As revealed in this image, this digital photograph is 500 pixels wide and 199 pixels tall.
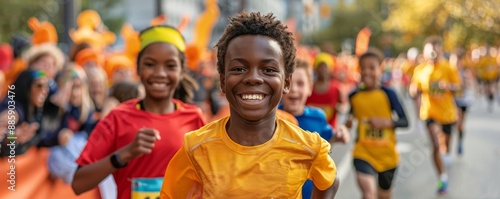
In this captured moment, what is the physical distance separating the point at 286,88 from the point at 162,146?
1144 mm

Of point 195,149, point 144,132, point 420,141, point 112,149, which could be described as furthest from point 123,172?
point 420,141

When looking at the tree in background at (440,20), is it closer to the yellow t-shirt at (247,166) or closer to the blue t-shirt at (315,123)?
the blue t-shirt at (315,123)

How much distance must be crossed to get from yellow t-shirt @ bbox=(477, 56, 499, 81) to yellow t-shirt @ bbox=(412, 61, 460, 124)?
12.1 m

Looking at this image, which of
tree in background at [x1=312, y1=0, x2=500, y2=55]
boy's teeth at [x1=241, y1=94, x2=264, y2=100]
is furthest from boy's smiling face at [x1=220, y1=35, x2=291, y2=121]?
tree in background at [x1=312, y1=0, x2=500, y2=55]

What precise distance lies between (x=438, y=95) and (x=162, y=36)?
21.7 feet

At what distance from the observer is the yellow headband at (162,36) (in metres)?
3.53

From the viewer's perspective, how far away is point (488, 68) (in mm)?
21281

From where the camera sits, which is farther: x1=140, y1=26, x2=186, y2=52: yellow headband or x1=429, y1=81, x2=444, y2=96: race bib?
x1=429, y1=81, x2=444, y2=96: race bib

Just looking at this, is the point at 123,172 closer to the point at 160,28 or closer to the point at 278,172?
the point at 160,28

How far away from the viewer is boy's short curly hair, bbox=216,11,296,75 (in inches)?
90.8

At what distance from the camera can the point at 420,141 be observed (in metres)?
13.1

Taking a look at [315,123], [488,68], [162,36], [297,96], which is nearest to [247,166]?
[162,36]

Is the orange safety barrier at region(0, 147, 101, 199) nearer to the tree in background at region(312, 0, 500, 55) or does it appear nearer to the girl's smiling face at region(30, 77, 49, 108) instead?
the girl's smiling face at region(30, 77, 49, 108)

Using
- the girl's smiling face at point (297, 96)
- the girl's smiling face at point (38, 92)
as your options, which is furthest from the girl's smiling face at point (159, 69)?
the girl's smiling face at point (38, 92)
